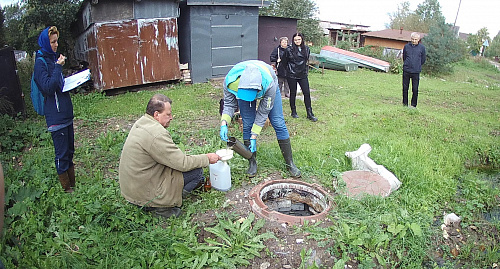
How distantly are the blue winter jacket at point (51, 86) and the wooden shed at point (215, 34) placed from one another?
7.56m

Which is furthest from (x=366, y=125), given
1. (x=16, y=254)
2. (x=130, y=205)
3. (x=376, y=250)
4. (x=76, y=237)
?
(x=16, y=254)

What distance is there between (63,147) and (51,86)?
2.27ft

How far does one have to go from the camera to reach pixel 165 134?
3.04 m

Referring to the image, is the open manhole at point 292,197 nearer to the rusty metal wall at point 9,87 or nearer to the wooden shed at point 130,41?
the rusty metal wall at point 9,87

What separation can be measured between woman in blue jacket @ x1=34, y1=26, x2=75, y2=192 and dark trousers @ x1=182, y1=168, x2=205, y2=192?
4.59 ft

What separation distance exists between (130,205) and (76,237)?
581mm

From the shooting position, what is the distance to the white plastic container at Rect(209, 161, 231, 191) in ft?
12.5

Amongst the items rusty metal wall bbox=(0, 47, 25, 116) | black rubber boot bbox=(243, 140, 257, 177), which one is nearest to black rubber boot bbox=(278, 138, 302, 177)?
black rubber boot bbox=(243, 140, 257, 177)

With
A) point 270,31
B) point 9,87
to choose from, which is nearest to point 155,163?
point 9,87

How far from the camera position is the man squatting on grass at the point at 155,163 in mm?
3008

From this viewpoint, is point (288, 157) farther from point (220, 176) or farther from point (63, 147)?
point (63, 147)

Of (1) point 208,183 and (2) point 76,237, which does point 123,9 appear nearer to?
(1) point 208,183

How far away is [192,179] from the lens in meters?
3.66

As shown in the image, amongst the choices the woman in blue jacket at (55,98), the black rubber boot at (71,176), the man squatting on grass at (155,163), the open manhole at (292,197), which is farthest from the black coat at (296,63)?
the black rubber boot at (71,176)
